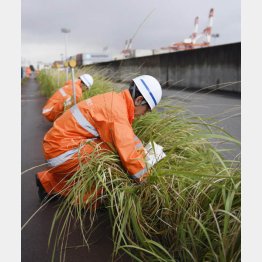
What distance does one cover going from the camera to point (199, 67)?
448 inches

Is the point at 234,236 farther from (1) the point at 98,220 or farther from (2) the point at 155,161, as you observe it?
(1) the point at 98,220

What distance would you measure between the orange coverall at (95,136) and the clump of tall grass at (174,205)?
14 cm

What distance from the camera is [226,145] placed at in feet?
10.1

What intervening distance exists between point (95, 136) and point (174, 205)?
3.56 ft

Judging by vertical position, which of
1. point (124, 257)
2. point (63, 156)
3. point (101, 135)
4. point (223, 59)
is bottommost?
point (124, 257)

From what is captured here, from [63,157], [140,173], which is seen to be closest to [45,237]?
[63,157]

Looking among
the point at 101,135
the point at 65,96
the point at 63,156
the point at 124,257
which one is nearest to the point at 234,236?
the point at 124,257

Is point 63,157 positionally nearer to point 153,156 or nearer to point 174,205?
point 153,156

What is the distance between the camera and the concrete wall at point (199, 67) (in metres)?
9.15

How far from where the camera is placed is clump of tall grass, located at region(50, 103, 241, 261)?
5.58ft

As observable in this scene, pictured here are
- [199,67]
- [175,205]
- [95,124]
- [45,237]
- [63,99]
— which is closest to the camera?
[175,205]

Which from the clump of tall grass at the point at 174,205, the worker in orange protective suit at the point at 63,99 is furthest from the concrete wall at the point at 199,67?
the clump of tall grass at the point at 174,205

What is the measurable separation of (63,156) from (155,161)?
2.87 feet

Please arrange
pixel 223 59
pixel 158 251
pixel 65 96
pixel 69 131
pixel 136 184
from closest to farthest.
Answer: pixel 158 251, pixel 136 184, pixel 69 131, pixel 65 96, pixel 223 59
